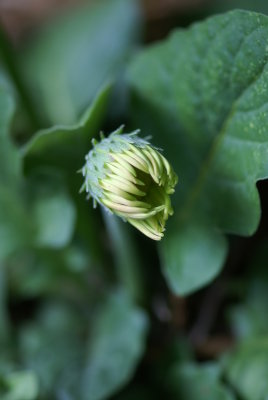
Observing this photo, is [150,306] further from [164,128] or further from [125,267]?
[164,128]

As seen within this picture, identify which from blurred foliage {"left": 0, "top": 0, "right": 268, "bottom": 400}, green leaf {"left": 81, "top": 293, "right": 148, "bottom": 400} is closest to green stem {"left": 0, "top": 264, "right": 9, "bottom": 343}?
blurred foliage {"left": 0, "top": 0, "right": 268, "bottom": 400}

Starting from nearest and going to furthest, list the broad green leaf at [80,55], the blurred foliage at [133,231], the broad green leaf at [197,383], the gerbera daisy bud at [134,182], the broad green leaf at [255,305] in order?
the gerbera daisy bud at [134,182], the blurred foliage at [133,231], the broad green leaf at [197,383], the broad green leaf at [255,305], the broad green leaf at [80,55]

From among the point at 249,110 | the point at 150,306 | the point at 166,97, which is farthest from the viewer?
the point at 150,306

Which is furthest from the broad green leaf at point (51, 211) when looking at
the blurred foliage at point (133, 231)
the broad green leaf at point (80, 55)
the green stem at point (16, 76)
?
the broad green leaf at point (80, 55)

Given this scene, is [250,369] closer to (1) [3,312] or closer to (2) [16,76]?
(1) [3,312]

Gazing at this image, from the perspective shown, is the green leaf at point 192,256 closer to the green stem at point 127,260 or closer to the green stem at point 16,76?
the green stem at point 127,260

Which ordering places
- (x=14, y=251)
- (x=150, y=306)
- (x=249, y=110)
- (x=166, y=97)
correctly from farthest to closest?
(x=150, y=306) → (x=14, y=251) → (x=166, y=97) → (x=249, y=110)

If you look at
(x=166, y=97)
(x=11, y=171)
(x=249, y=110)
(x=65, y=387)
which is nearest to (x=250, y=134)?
(x=249, y=110)
